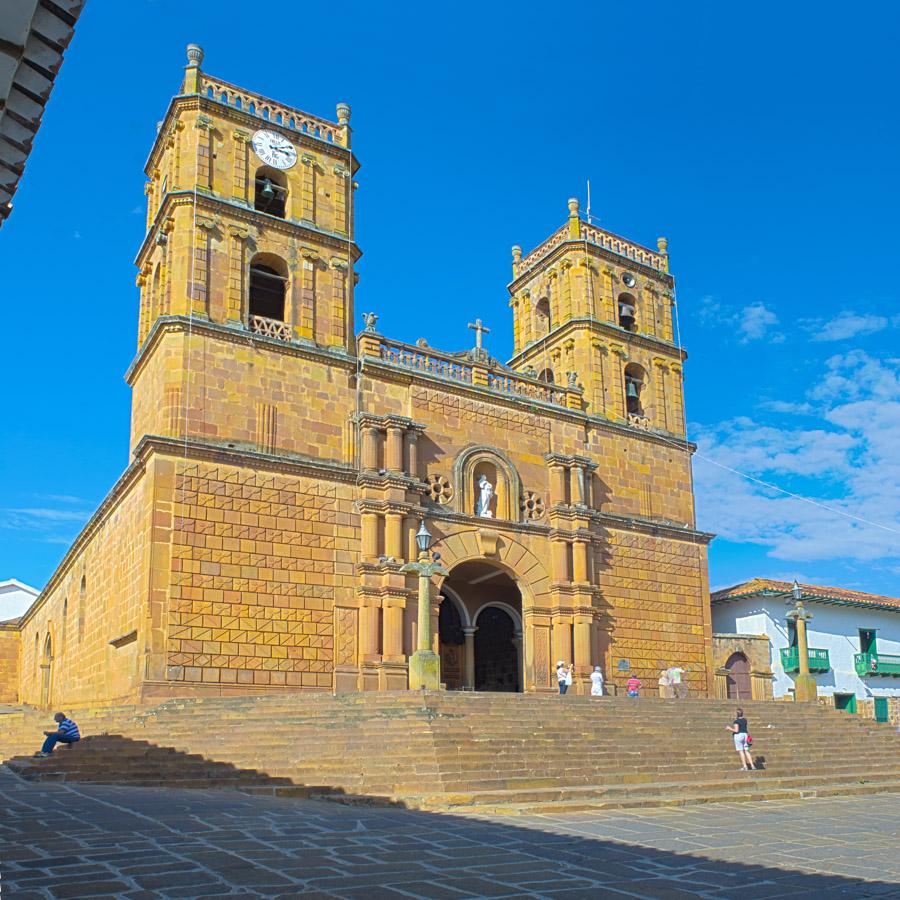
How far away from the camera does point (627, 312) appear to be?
33.0m

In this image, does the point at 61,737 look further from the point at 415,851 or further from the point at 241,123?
the point at 241,123

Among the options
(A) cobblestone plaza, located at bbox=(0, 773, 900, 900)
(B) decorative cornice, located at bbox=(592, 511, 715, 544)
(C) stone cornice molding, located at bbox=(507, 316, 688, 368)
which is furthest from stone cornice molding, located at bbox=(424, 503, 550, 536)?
(A) cobblestone plaza, located at bbox=(0, 773, 900, 900)

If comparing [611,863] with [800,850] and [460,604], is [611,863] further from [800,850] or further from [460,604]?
[460,604]

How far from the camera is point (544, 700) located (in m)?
19.4

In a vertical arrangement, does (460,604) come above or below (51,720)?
above

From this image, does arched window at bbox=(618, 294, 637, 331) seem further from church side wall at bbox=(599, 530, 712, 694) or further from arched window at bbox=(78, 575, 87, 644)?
arched window at bbox=(78, 575, 87, 644)

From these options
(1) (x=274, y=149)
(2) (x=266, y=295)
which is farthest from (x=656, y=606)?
(1) (x=274, y=149)

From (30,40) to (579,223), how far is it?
96.4 ft

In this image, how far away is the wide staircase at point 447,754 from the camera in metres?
14.2

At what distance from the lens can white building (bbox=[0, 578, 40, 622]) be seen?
58531mm

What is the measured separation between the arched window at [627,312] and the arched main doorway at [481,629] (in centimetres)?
1018

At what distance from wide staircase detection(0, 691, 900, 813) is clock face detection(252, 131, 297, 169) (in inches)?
582

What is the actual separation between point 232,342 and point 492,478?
8.11 meters

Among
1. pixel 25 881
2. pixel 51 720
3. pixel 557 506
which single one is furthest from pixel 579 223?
pixel 25 881
